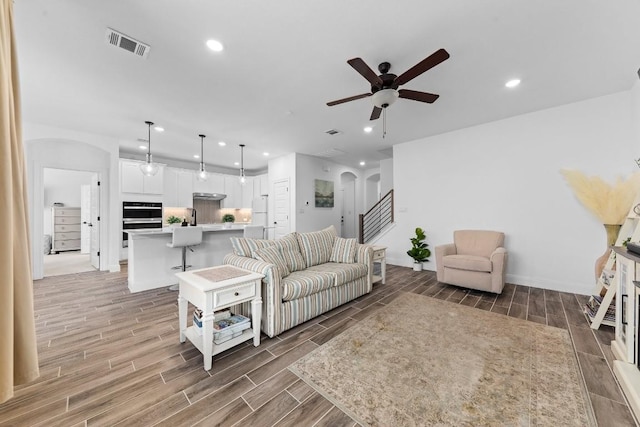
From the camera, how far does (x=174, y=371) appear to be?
6.13ft

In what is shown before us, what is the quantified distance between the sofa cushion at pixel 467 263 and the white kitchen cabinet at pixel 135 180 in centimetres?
654

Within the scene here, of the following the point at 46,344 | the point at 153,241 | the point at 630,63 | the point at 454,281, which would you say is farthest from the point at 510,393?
the point at 153,241

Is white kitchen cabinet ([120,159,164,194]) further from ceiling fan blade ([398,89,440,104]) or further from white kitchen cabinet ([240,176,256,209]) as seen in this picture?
ceiling fan blade ([398,89,440,104])

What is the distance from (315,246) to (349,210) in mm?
5210

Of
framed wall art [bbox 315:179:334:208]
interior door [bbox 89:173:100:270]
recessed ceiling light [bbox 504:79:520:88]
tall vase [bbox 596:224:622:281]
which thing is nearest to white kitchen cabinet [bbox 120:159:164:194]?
interior door [bbox 89:173:100:270]

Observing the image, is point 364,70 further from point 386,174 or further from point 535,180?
point 386,174

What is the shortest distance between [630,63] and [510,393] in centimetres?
362

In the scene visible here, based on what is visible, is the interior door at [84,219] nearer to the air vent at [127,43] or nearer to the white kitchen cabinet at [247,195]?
the white kitchen cabinet at [247,195]

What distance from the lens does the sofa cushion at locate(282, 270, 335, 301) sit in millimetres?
2438

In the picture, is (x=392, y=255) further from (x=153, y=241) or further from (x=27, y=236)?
(x=27, y=236)

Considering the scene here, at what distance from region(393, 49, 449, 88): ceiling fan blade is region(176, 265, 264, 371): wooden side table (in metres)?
2.26

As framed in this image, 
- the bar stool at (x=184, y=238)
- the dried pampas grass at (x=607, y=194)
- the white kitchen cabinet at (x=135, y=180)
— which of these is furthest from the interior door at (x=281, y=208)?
the dried pampas grass at (x=607, y=194)

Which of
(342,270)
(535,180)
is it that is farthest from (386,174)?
(342,270)

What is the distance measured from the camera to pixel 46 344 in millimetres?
2223
